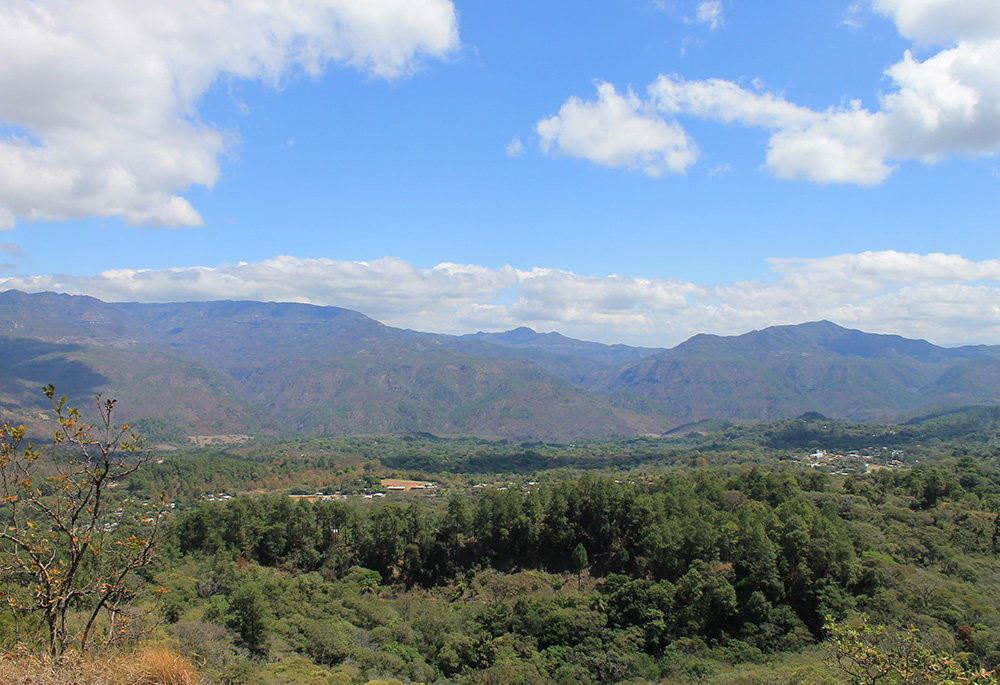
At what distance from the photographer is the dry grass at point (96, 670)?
1012cm

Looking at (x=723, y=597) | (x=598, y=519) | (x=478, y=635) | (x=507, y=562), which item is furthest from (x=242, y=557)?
(x=723, y=597)

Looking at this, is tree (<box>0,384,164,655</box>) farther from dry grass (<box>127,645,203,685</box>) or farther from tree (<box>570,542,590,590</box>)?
tree (<box>570,542,590,590</box>)

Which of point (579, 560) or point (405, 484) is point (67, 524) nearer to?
point (579, 560)

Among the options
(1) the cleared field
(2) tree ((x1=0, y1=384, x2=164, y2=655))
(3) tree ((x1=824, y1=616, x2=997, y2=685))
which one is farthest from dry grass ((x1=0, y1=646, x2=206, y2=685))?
(1) the cleared field

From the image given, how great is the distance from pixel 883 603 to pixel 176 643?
44.8 metres

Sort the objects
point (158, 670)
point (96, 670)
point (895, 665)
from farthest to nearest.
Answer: point (895, 665), point (158, 670), point (96, 670)

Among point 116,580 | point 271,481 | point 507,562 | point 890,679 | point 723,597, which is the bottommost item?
point 271,481

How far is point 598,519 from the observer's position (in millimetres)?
62062

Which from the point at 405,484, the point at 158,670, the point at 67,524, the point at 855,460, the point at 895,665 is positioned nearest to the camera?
the point at 67,524

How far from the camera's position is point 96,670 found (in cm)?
1046

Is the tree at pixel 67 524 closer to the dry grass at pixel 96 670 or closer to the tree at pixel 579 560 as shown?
the dry grass at pixel 96 670

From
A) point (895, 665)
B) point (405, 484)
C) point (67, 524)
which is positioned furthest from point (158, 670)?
point (405, 484)

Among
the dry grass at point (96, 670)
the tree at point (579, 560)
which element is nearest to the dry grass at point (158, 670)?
the dry grass at point (96, 670)

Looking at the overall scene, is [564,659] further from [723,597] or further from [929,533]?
[929,533]
